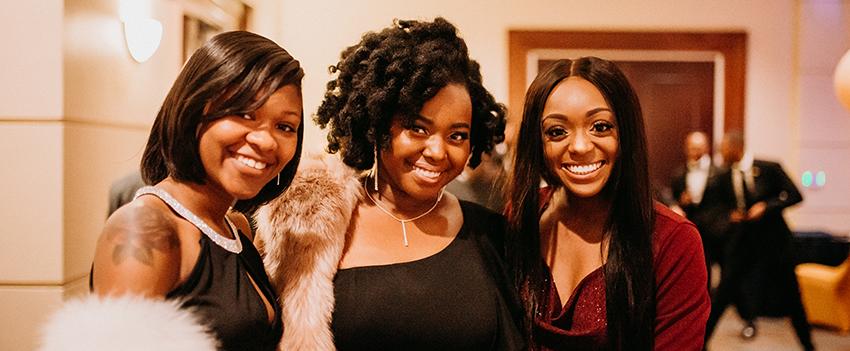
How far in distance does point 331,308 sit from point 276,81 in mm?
554

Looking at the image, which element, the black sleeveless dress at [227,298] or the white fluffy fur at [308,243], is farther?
the white fluffy fur at [308,243]

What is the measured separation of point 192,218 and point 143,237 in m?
0.16

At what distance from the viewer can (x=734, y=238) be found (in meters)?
4.88

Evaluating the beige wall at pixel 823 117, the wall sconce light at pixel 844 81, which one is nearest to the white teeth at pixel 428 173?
the wall sconce light at pixel 844 81

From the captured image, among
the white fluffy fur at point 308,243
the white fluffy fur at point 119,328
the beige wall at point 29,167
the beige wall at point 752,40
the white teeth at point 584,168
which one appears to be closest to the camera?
the white fluffy fur at point 119,328

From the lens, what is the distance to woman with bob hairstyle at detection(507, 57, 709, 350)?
1.65 metres

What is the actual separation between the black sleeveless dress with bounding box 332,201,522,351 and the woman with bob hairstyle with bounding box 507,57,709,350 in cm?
8

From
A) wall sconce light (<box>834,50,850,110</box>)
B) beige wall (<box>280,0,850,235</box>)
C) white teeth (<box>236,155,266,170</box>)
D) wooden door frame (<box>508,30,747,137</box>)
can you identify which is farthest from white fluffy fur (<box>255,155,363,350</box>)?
wooden door frame (<box>508,30,747,137</box>)

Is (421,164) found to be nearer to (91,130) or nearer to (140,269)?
(140,269)

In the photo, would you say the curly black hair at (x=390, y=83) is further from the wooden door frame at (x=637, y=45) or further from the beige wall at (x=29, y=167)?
the wooden door frame at (x=637, y=45)

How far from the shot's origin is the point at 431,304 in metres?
1.66

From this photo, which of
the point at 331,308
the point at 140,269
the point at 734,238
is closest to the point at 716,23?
the point at 734,238

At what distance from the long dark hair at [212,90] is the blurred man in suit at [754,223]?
4.14 metres

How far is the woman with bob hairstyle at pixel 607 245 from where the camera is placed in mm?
1646
